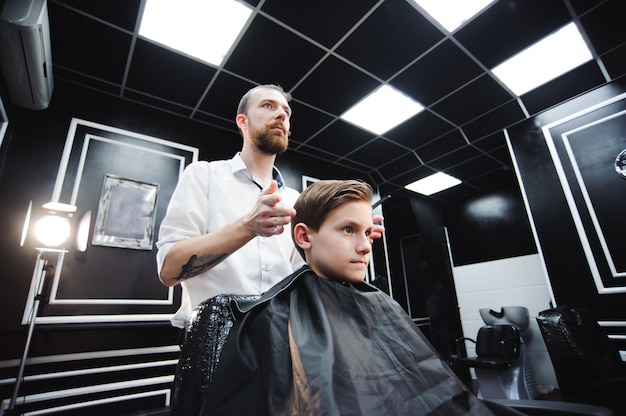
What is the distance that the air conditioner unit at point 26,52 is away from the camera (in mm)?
2006

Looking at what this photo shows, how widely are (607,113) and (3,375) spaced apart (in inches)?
231

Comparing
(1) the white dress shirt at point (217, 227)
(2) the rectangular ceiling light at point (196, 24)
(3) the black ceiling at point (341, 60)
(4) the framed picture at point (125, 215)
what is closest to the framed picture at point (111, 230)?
(4) the framed picture at point (125, 215)

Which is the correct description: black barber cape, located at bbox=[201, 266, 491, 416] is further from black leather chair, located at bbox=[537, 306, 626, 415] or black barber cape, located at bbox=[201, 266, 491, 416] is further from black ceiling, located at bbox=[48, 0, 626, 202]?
black ceiling, located at bbox=[48, 0, 626, 202]

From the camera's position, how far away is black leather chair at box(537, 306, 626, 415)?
1869mm

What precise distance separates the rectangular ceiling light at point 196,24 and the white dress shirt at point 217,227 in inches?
69.2

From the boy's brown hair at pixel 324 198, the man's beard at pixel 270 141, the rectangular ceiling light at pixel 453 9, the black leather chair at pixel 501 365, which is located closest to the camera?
the boy's brown hair at pixel 324 198

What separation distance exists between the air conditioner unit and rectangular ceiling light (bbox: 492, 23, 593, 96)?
3997 mm

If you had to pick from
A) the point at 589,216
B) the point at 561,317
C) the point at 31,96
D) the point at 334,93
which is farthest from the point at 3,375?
the point at 589,216

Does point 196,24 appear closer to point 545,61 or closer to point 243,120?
point 243,120

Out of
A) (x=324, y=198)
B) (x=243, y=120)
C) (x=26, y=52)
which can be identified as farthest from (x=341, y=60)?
(x=26, y=52)

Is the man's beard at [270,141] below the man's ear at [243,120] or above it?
below

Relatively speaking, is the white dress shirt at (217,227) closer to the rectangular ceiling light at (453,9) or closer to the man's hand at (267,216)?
the man's hand at (267,216)

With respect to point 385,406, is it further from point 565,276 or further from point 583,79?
point 583,79

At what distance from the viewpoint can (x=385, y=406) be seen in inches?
29.7
